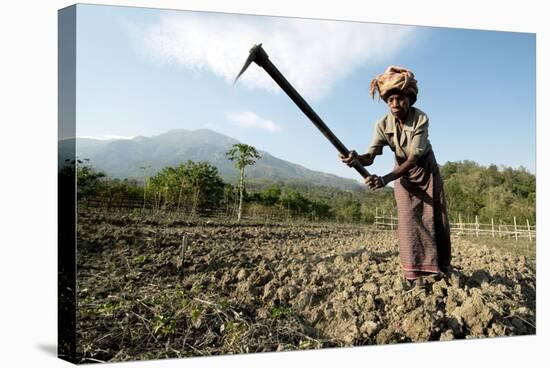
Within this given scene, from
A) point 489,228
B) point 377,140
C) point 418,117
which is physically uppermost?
point 418,117

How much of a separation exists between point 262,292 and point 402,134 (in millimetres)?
1726

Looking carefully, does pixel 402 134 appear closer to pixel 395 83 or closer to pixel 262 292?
pixel 395 83

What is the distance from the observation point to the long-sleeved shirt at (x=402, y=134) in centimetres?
550

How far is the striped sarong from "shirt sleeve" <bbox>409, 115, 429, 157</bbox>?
14 cm

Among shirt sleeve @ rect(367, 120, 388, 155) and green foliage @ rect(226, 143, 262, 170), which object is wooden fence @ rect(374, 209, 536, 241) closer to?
shirt sleeve @ rect(367, 120, 388, 155)

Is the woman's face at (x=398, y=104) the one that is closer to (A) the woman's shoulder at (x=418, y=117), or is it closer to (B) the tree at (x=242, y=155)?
(A) the woman's shoulder at (x=418, y=117)

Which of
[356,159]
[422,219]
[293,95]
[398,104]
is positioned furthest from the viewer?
[422,219]

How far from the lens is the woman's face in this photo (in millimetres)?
5492

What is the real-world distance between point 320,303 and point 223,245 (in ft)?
2.91

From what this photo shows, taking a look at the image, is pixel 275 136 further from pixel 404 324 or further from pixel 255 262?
pixel 404 324

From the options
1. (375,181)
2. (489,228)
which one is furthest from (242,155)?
(489,228)

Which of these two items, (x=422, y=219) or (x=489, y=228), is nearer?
(x=422, y=219)

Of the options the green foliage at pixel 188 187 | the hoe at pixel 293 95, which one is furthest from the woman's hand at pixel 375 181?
the green foliage at pixel 188 187

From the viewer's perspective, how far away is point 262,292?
17.0ft
